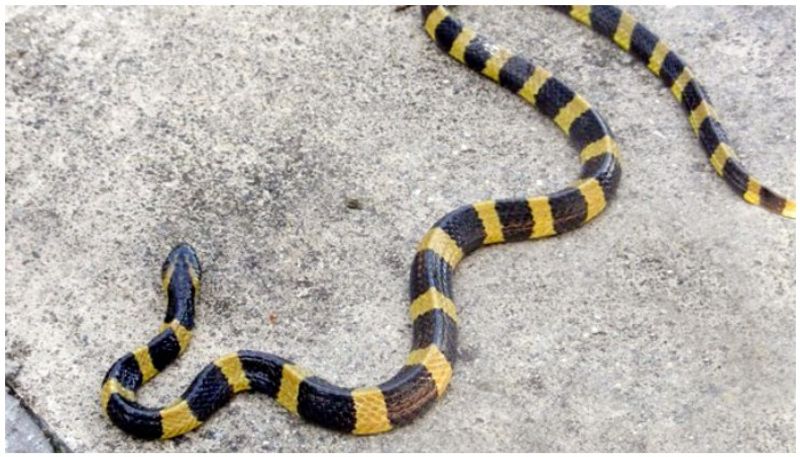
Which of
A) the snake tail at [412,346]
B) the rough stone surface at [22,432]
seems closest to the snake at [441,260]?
the snake tail at [412,346]

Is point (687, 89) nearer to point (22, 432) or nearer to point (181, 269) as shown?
point (181, 269)

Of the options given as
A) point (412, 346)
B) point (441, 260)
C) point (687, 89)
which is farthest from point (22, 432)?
point (687, 89)

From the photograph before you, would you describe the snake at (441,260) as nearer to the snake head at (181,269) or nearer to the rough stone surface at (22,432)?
the snake head at (181,269)

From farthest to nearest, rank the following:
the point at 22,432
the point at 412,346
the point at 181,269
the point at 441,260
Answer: the point at 441,260
the point at 181,269
the point at 412,346
the point at 22,432

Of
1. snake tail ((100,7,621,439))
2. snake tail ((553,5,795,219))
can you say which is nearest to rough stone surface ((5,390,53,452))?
snake tail ((100,7,621,439))

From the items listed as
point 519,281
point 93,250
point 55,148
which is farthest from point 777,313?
point 55,148

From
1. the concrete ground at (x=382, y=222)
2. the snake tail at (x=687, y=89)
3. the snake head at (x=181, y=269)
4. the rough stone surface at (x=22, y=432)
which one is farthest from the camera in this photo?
the snake tail at (x=687, y=89)

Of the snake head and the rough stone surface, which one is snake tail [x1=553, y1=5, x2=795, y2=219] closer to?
the snake head
